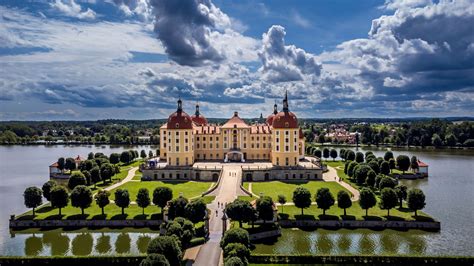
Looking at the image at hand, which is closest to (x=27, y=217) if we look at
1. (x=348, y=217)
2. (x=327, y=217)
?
(x=327, y=217)

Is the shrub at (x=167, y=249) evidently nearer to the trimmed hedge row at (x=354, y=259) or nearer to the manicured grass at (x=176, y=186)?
the trimmed hedge row at (x=354, y=259)

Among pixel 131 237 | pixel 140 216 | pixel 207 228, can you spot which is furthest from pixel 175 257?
pixel 140 216

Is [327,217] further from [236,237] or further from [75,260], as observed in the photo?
[75,260]

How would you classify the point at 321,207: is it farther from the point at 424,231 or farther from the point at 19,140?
the point at 19,140

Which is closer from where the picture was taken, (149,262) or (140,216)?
(149,262)

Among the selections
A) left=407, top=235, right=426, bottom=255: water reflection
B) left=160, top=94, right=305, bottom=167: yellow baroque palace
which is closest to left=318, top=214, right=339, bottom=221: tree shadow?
left=407, top=235, right=426, bottom=255: water reflection

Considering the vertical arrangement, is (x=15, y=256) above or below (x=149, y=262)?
below

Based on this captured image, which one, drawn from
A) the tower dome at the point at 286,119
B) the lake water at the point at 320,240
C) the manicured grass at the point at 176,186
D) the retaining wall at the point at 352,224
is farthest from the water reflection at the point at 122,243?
the tower dome at the point at 286,119
